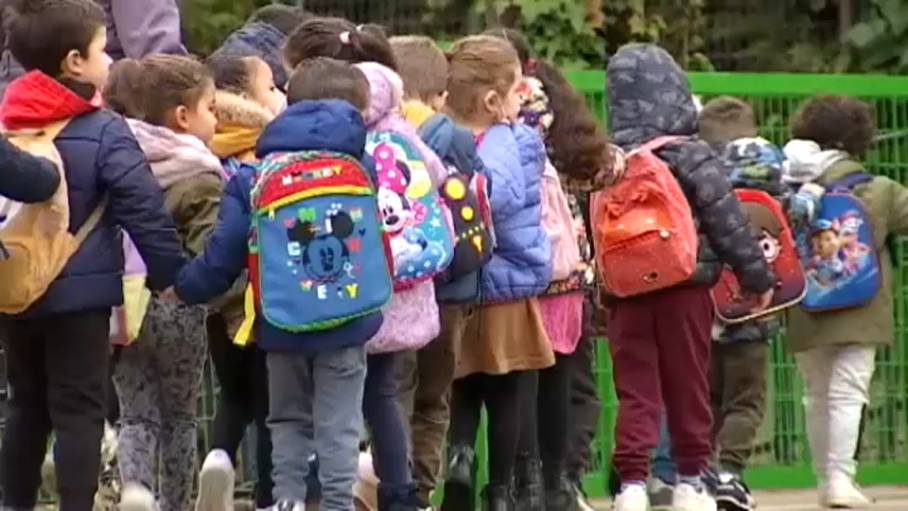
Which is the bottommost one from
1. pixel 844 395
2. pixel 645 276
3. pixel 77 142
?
pixel 844 395

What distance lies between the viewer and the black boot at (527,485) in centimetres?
793

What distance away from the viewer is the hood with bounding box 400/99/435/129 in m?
7.44

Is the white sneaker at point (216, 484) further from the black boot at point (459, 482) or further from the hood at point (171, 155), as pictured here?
the hood at point (171, 155)

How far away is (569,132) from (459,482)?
142cm

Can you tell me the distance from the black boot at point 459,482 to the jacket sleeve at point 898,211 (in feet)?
9.07

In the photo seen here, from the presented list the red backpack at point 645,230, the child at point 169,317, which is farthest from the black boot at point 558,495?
the child at point 169,317

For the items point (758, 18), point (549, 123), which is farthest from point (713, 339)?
point (758, 18)

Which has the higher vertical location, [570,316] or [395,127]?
[395,127]

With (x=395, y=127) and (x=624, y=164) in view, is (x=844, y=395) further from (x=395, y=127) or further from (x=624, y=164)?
(x=395, y=127)

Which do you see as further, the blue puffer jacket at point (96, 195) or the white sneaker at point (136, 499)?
the white sneaker at point (136, 499)

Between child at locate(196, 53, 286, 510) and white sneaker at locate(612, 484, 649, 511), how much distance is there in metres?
1.52

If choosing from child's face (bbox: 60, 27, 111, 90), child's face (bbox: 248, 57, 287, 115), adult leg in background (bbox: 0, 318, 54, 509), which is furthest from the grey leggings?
child's face (bbox: 60, 27, 111, 90)

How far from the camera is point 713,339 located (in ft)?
30.0

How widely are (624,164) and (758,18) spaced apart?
585 cm
